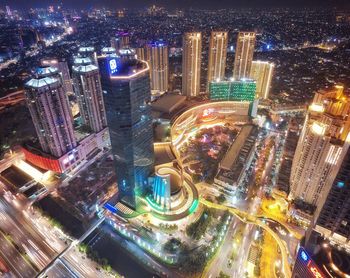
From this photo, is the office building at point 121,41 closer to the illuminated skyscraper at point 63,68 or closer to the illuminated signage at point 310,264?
the illuminated skyscraper at point 63,68

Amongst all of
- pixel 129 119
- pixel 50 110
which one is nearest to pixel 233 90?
pixel 129 119

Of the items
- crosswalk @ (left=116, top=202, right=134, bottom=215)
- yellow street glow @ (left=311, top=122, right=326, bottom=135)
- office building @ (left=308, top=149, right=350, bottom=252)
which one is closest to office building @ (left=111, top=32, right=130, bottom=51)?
crosswalk @ (left=116, top=202, right=134, bottom=215)

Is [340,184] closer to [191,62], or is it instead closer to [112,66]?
[112,66]

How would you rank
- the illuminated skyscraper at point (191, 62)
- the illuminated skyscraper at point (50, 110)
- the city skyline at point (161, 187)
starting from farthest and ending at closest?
the illuminated skyscraper at point (191, 62) < the illuminated skyscraper at point (50, 110) < the city skyline at point (161, 187)

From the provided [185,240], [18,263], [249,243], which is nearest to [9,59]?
[18,263]

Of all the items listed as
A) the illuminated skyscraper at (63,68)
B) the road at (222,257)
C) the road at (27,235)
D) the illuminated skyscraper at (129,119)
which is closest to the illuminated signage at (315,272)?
the road at (222,257)

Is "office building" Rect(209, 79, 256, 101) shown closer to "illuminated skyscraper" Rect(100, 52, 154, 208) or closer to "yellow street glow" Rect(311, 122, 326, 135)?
"yellow street glow" Rect(311, 122, 326, 135)

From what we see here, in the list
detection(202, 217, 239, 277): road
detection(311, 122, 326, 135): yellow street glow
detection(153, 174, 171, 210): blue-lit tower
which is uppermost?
detection(311, 122, 326, 135): yellow street glow
